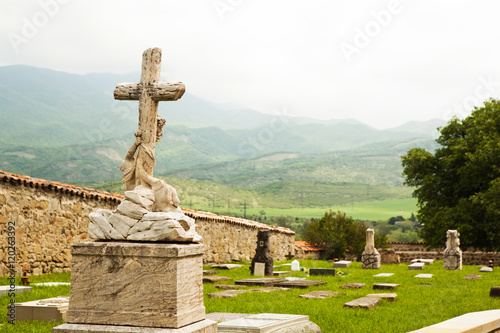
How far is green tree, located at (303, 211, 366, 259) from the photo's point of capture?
30469mm

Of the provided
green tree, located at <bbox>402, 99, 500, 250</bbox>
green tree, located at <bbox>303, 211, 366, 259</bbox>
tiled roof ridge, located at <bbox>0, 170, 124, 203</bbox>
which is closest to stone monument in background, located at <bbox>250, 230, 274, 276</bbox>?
tiled roof ridge, located at <bbox>0, 170, 124, 203</bbox>

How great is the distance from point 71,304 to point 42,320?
319cm

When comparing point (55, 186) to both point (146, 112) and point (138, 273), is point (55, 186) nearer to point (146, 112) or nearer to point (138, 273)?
point (146, 112)

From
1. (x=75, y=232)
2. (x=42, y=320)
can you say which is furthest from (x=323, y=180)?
(x=42, y=320)

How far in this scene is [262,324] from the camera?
561 centimetres

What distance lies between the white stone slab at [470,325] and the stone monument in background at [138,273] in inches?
106

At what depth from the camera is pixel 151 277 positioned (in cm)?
427

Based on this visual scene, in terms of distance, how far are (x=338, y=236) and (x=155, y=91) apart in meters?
26.7

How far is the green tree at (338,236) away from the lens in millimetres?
30469

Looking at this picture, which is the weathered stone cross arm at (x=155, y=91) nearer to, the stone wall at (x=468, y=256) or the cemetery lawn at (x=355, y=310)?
the cemetery lawn at (x=355, y=310)

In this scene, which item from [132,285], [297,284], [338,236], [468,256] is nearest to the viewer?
[132,285]

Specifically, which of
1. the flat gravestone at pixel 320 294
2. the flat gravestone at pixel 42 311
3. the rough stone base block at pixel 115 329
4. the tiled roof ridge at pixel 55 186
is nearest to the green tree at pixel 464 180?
the flat gravestone at pixel 320 294

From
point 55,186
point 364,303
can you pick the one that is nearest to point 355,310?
point 364,303

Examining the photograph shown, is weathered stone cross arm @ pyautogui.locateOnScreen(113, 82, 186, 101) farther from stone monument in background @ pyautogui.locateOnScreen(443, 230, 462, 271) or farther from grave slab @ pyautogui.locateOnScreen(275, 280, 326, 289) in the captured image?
stone monument in background @ pyautogui.locateOnScreen(443, 230, 462, 271)
